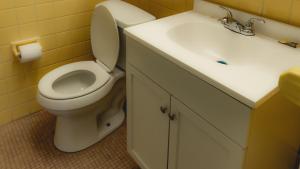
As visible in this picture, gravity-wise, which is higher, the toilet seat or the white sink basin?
the white sink basin

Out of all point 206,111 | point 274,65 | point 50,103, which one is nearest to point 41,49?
point 50,103

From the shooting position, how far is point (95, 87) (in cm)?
177

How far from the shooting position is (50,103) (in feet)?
5.59

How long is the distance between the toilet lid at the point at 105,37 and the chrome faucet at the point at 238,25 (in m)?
0.61

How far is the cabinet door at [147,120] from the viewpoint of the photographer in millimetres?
1351

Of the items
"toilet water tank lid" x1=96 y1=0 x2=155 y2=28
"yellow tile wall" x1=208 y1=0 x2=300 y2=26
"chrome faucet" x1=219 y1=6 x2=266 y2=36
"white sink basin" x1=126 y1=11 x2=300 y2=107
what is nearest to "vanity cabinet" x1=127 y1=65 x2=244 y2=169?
"white sink basin" x1=126 y1=11 x2=300 y2=107

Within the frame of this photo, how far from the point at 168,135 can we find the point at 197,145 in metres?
0.18

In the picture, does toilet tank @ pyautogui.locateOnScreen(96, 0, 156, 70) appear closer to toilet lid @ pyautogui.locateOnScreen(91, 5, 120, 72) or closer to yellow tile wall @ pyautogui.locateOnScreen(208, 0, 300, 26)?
toilet lid @ pyautogui.locateOnScreen(91, 5, 120, 72)

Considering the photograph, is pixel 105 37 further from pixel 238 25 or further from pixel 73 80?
pixel 238 25

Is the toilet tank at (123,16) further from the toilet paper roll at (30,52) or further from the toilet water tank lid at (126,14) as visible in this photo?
the toilet paper roll at (30,52)

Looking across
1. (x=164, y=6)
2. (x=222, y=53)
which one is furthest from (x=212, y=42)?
(x=164, y=6)

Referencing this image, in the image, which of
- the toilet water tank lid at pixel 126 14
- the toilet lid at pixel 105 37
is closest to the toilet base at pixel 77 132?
the toilet lid at pixel 105 37

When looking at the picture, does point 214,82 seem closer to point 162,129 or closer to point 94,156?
point 162,129

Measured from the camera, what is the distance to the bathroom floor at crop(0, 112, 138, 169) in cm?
182
